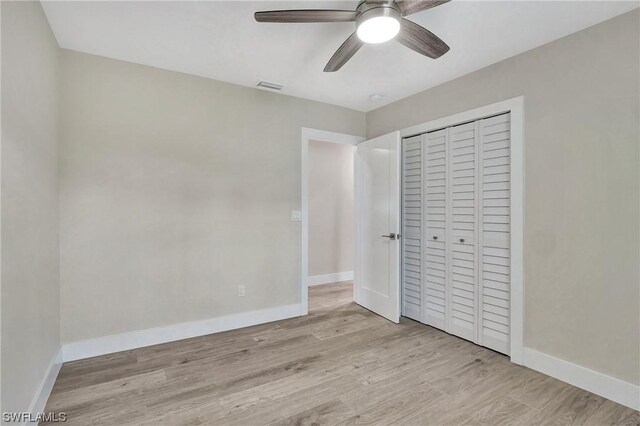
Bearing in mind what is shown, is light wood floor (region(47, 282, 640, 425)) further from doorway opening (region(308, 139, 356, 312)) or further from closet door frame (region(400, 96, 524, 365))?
doorway opening (region(308, 139, 356, 312))

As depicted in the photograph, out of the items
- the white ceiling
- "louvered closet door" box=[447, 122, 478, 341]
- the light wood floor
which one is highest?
the white ceiling

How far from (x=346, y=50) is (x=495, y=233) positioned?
6.45ft

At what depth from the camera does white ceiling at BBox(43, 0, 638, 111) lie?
1.99 metres

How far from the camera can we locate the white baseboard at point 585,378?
1.97 metres

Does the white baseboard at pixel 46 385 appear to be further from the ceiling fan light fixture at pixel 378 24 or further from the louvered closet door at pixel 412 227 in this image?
the louvered closet door at pixel 412 227

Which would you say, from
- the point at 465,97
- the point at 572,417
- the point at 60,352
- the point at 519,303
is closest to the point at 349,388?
the point at 572,417

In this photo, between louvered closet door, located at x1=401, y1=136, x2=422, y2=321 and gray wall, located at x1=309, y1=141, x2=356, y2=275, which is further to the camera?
gray wall, located at x1=309, y1=141, x2=356, y2=275

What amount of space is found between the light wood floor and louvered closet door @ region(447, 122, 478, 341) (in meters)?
0.24

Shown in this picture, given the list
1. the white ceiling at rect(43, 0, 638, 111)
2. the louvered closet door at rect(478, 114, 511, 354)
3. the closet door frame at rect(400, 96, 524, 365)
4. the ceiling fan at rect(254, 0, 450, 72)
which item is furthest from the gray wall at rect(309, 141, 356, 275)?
the ceiling fan at rect(254, 0, 450, 72)

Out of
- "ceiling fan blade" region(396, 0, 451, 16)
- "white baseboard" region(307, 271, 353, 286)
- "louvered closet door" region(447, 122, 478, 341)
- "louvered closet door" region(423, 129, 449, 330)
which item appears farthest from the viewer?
"white baseboard" region(307, 271, 353, 286)

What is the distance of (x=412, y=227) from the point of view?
3512mm

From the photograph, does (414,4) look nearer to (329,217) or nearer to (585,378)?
(585,378)

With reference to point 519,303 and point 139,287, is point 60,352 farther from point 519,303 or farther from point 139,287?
point 519,303

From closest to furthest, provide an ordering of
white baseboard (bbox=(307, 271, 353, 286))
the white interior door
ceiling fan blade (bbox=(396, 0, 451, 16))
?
ceiling fan blade (bbox=(396, 0, 451, 16)), the white interior door, white baseboard (bbox=(307, 271, 353, 286))
